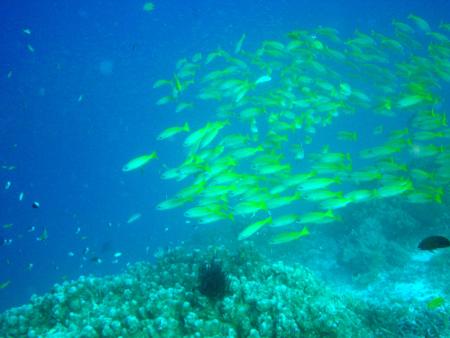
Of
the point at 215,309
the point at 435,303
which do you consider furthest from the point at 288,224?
the point at 215,309

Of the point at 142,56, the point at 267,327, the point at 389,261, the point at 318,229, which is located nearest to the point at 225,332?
the point at 267,327

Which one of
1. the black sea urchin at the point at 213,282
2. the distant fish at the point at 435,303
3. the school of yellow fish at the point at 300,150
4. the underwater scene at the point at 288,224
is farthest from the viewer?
the school of yellow fish at the point at 300,150

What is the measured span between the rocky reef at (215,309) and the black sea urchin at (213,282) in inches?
0.5

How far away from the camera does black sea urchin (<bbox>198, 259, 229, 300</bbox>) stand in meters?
4.66

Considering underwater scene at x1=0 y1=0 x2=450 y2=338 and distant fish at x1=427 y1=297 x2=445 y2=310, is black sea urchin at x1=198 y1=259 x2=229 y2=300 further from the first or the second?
distant fish at x1=427 y1=297 x2=445 y2=310

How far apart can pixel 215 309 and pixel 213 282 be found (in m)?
0.43

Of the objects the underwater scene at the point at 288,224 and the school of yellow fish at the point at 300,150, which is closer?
the underwater scene at the point at 288,224

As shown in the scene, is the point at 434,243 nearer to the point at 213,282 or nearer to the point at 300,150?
the point at 213,282

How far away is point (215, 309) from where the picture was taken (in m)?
4.35

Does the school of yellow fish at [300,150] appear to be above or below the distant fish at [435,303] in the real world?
above

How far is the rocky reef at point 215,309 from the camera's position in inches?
156

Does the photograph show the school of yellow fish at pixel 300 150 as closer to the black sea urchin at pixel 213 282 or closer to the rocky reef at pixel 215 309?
the rocky reef at pixel 215 309

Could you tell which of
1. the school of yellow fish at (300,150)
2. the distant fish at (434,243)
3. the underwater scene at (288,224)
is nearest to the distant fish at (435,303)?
the underwater scene at (288,224)

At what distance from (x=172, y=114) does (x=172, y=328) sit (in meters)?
56.2
